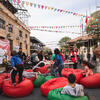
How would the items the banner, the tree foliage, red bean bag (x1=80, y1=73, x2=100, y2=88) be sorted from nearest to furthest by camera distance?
red bean bag (x1=80, y1=73, x2=100, y2=88), the banner, the tree foliage

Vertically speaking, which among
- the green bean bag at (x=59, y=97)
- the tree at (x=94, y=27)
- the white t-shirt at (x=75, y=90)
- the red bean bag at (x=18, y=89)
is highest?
the tree at (x=94, y=27)

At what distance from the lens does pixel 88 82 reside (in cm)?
535

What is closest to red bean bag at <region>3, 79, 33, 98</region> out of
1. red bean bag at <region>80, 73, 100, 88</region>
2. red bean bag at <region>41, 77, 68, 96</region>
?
red bean bag at <region>41, 77, 68, 96</region>

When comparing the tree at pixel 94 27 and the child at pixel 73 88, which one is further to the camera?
the tree at pixel 94 27

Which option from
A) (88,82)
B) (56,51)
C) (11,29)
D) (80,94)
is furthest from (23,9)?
(80,94)

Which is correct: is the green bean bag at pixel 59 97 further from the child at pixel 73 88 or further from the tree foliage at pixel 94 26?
the tree foliage at pixel 94 26

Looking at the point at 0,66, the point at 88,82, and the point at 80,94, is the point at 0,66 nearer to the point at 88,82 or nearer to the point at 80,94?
the point at 88,82

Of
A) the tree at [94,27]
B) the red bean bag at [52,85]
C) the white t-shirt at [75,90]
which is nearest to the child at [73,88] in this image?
the white t-shirt at [75,90]

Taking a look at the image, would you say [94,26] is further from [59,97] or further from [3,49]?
[59,97]

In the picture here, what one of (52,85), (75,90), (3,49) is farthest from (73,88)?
(3,49)

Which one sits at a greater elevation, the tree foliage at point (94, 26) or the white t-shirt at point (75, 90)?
the tree foliage at point (94, 26)

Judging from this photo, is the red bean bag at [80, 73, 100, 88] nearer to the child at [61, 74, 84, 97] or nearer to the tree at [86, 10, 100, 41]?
the child at [61, 74, 84, 97]

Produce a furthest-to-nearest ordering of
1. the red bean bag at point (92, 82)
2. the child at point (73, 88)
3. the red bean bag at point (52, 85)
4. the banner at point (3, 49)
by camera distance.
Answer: the banner at point (3, 49)
the red bean bag at point (92, 82)
the red bean bag at point (52, 85)
the child at point (73, 88)

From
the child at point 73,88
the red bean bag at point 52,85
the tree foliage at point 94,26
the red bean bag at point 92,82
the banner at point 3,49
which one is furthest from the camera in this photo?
the tree foliage at point 94,26
